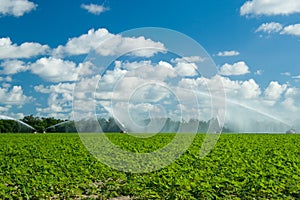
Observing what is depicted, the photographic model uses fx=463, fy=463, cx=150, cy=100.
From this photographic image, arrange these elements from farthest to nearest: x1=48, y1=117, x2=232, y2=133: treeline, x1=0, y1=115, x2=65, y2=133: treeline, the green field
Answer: x1=0, y1=115, x2=65, y2=133: treeline → x1=48, y1=117, x2=232, y2=133: treeline → the green field

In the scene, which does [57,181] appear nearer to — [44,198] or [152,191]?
[44,198]

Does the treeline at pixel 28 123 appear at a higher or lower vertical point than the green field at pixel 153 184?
higher

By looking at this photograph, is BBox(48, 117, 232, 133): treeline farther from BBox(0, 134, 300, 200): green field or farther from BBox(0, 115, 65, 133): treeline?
BBox(0, 115, 65, 133): treeline

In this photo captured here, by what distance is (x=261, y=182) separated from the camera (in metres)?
9.94

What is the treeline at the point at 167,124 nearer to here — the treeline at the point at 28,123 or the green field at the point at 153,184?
the green field at the point at 153,184

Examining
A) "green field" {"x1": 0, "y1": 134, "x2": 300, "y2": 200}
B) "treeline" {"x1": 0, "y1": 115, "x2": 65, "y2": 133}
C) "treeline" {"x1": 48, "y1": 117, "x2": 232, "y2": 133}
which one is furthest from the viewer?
"treeline" {"x1": 0, "y1": 115, "x2": 65, "y2": 133}

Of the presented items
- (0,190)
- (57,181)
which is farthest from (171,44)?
(0,190)

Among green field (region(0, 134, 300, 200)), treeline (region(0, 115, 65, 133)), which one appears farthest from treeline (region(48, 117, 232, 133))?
treeline (region(0, 115, 65, 133))

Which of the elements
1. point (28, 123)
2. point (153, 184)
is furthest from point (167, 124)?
point (28, 123)

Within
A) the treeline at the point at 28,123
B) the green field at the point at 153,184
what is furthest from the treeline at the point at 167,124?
the treeline at the point at 28,123

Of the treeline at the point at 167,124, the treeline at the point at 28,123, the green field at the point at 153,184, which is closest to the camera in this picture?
the green field at the point at 153,184

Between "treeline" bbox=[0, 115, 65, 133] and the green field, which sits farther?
"treeline" bbox=[0, 115, 65, 133]

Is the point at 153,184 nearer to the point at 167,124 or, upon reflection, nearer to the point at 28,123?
the point at 167,124

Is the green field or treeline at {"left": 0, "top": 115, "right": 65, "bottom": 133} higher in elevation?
treeline at {"left": 0, "top": 115, "right": 65, "bottom": 133}
